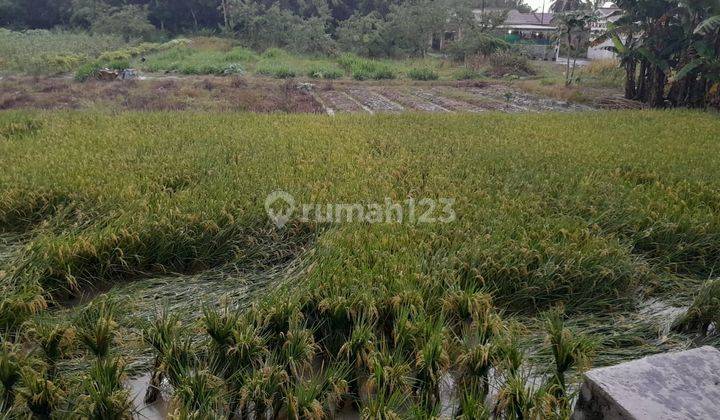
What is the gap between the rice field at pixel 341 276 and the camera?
8.41 feet

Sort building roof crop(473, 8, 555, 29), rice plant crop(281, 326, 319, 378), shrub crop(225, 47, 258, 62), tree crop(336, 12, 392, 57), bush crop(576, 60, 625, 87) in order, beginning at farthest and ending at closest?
building roof crop(473, 8, 555, 29), tree crop(336, 12, 392, 57), shrub crop(225, 47, 258, 62), bush crop(576, 60, 625, 87), rice plant crop(281, 326, 319, 378)

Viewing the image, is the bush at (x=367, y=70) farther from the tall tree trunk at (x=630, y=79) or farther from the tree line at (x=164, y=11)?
the tree line at (x=164, y=11)

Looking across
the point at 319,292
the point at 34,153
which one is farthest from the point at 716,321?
the point at 34,153

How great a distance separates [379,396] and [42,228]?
131 inches

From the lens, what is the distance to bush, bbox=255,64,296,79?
18.3 meters

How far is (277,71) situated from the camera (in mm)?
18391

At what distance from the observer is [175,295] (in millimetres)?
3525

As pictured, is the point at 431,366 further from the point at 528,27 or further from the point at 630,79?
the point at 528,27

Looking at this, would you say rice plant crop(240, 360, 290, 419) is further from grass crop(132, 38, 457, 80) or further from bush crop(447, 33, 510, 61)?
bush crop(447, 33, 510, 61)

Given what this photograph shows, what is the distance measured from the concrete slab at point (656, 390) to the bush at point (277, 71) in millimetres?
17162

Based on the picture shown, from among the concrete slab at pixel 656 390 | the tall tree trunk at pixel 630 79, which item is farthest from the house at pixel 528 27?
the concrete slab at pixel 656 390

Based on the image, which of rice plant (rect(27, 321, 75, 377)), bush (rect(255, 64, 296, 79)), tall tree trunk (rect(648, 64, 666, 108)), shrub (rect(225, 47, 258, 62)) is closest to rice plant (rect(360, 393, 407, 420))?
rice plant (rect(27, 321, 75, 377))

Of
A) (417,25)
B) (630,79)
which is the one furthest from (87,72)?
(630,79)

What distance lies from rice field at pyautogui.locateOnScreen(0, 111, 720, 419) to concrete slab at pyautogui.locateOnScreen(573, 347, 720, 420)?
0.15 m
